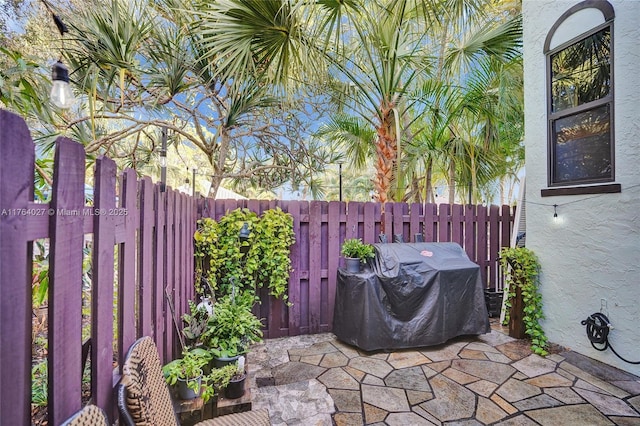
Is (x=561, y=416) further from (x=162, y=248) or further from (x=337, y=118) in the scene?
(x=337, y=118)

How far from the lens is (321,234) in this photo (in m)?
3.73

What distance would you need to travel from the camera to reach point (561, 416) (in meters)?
2.09

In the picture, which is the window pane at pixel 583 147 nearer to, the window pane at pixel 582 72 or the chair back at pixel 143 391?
the window pane at pixel 582 72

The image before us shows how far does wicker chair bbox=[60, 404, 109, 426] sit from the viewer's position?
0.73 m

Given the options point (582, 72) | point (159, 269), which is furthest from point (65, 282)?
point (582, 72)

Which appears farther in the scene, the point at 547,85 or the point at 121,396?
the point at 547,85

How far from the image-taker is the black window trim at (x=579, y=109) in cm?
280

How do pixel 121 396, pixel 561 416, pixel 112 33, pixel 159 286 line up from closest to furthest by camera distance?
pixel 121 396, pixel 159 286, pixel 561 416, pixel 112 33

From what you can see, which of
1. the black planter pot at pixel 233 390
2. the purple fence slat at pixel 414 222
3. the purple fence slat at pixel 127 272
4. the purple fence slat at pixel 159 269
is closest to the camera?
the purple fence slat at pixel 127 272

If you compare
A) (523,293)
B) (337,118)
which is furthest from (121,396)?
(337,118)

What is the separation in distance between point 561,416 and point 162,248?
3002 mm

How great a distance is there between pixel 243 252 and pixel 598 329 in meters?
3.69

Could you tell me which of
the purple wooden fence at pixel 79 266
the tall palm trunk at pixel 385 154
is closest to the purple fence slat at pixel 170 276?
the purple wooden fence at pixel 79 266

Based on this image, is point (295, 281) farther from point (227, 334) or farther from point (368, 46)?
point (368, 46)
